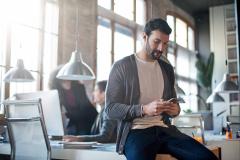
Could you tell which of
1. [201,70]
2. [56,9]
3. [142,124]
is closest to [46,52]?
[56,9]

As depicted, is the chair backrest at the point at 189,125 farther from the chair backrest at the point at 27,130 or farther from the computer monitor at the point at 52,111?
the chair backrest at the point at 27,130

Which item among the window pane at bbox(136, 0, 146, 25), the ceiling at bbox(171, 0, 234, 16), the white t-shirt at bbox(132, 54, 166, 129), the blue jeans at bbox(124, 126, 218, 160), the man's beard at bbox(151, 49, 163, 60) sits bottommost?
the blue jeans at bbox(124, 126, 218, 160)

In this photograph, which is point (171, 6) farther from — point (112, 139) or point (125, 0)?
point (112, 139)

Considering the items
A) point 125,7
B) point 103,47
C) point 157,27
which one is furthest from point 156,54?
point 103,47

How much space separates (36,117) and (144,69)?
0.68 m

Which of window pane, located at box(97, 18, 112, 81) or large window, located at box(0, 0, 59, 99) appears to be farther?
window pane, located at box(97, 18, 112, 81)

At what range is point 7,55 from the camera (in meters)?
4.60

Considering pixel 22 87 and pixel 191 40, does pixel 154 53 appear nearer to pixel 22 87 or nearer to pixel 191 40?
pixel 22 87

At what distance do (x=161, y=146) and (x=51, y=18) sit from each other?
147 inches

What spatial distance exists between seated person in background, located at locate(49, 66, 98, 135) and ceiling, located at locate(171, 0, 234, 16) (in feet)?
5.61

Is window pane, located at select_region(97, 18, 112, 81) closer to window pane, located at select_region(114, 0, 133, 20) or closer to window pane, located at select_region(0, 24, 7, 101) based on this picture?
window pane, located at select_region(114, 0, 133, 20)

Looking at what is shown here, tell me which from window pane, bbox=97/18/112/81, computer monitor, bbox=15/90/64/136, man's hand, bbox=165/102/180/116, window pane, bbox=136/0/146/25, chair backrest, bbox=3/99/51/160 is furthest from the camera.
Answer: window pane, bbox=97/18/112/81

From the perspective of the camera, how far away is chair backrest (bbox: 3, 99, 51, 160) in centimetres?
210

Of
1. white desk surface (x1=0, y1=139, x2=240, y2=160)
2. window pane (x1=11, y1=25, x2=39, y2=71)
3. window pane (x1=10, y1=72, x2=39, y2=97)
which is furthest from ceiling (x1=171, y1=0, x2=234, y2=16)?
white desk surface (x1=0, y1=139, x2=240, y2=160)
